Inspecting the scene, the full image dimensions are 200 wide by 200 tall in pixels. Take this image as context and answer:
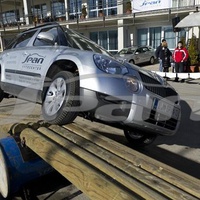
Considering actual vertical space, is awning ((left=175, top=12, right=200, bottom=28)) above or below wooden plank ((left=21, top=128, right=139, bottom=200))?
above

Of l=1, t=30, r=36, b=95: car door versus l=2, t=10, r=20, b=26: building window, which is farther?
l=2, t=10, r=20, b=26: building window

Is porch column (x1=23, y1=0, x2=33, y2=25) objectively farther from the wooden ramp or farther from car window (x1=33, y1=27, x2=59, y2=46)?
the wooden ramp

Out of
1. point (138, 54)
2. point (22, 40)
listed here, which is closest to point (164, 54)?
point (138, 54)

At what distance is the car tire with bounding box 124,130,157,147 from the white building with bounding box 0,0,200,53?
12.6 meters

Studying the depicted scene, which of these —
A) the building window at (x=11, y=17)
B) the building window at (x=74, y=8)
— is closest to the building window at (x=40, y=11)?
the building window at (x=11, y=17)

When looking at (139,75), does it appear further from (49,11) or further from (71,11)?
(49,11)

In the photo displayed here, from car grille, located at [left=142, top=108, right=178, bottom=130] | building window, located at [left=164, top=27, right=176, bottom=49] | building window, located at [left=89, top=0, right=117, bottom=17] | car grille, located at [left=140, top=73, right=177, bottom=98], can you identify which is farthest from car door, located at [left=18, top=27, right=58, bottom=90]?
building window, located at [left=89, top=0, right=117, bottom=17]

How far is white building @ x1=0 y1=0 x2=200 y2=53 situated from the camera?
1614cm

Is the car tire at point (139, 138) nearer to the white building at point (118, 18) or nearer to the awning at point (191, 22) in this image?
the awning at point (191, 22)

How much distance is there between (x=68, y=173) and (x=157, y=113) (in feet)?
4.21

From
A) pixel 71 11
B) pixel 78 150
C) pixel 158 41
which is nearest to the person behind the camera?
pixel 78 150

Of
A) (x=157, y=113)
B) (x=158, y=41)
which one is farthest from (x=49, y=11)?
(x=157, y=113)

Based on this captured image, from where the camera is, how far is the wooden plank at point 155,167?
6.64 ft

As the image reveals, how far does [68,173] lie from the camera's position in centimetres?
229
